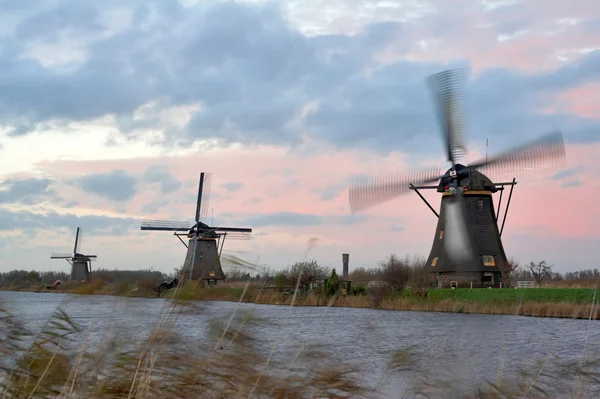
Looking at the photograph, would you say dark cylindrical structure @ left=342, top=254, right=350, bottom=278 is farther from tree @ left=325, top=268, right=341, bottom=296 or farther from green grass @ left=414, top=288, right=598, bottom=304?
green grass @ left=414, top=288, right=598, bottom=304

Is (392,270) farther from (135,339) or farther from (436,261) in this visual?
(135,339)

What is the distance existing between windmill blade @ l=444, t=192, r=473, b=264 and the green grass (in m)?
1.79

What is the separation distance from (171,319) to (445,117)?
83.1 feet

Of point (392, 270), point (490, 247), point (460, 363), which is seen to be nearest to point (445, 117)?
point (490, 247)

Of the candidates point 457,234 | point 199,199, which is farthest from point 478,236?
point 199,199

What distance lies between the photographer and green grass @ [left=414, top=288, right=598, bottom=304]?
22469mm

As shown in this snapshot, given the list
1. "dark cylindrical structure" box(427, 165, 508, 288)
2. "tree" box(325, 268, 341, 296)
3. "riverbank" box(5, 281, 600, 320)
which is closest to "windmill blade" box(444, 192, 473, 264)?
"dark cylindrical structure" box(427, 165, 508, 288)

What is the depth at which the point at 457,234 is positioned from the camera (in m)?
27.9

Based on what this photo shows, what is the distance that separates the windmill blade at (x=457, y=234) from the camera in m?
27.4

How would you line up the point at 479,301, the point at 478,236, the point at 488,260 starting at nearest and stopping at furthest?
the point at 479,301, the point at 478,236, the point at 488,260

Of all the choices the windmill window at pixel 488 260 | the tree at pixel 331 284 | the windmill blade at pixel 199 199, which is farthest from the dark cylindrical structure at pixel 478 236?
the windmill blade at pixel 199 199

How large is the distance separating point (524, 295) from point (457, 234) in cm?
629

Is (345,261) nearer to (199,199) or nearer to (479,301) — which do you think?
(199,199)

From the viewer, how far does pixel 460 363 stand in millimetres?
2365
